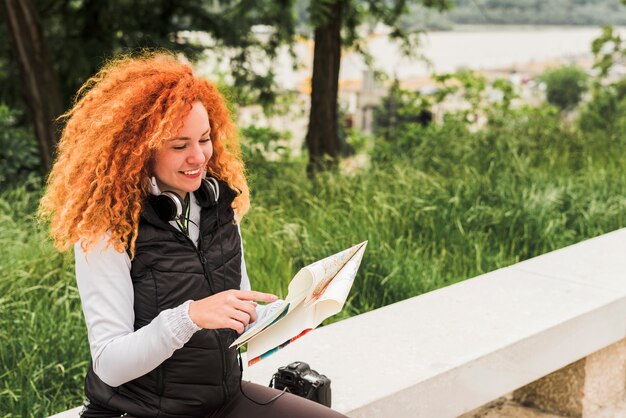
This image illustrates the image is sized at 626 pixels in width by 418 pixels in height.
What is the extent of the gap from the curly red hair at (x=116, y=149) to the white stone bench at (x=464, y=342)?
32.5 inches

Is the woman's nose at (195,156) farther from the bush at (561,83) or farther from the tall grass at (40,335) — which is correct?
the bush at (561,83)

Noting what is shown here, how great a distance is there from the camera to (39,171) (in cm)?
829

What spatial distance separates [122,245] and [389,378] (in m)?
1.18

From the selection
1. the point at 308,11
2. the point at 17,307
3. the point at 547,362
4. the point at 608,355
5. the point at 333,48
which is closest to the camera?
the point at 547,362

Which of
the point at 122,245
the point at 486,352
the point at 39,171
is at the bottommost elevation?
the point at 39,171

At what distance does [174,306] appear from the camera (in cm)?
199

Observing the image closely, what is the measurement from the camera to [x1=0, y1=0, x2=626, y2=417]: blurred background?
425 centimetres

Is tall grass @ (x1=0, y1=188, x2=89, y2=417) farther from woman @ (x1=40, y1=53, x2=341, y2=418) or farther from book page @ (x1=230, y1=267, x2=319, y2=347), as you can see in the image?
book page @ (x1=230, y1=267, x2=319, y2=347)

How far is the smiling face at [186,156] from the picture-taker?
204 cm

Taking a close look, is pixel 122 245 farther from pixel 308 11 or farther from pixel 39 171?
pixel 39 171

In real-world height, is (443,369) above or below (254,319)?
below

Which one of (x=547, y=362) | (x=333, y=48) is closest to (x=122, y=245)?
(x=547, y=362)

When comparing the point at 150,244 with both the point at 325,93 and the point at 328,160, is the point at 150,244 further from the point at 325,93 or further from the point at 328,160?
the point at 325,93

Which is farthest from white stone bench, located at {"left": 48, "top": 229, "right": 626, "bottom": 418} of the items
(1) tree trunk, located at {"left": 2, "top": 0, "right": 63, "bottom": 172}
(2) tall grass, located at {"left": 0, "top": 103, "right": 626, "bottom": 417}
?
(1) tree trunk, located at {"left": 2, "top": 0, "right": 63, "bottom": 172}
